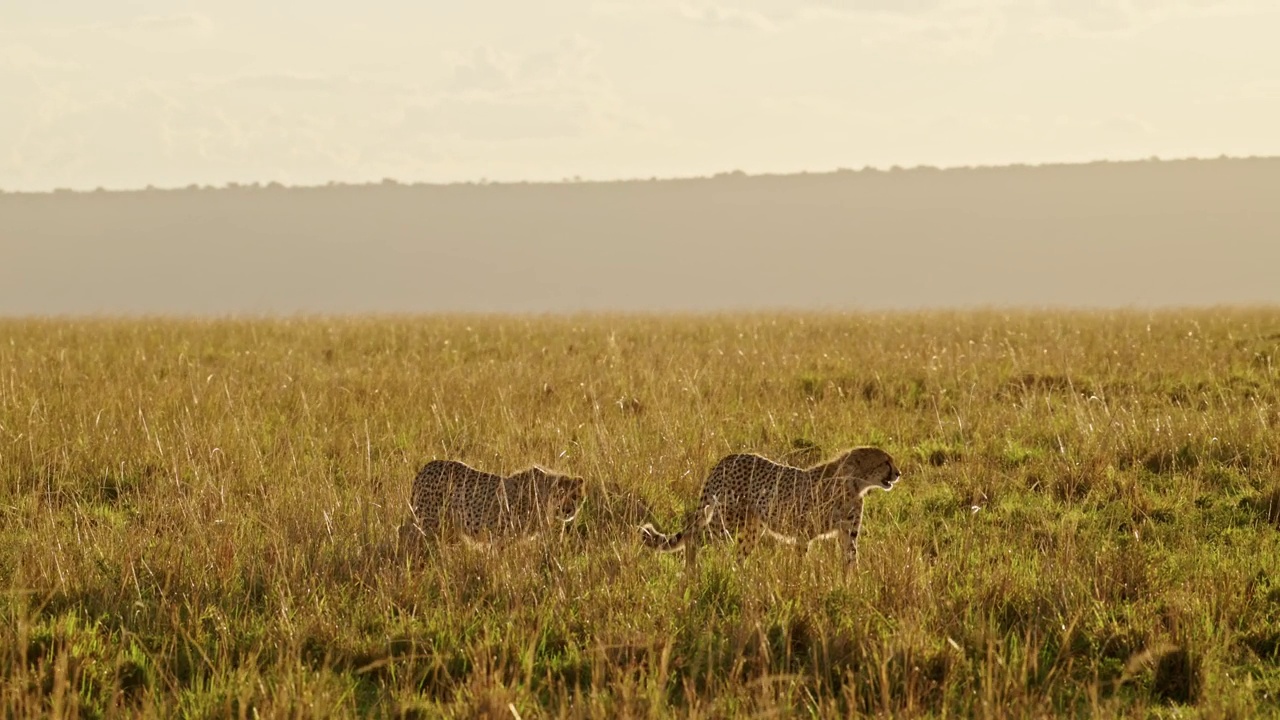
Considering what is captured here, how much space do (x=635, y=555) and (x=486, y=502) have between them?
0.96 metres

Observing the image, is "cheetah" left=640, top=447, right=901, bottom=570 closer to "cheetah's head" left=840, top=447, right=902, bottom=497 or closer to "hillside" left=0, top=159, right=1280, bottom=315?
"cheetah's head" left=840, top=447, right=902, bottom=497

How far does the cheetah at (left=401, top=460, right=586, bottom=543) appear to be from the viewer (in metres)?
5.90

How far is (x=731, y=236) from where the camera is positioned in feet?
330

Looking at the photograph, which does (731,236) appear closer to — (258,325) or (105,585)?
(258,325)

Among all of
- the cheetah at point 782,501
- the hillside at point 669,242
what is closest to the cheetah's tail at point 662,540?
the cheetah at point 782,501

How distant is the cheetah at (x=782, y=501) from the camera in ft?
19.4

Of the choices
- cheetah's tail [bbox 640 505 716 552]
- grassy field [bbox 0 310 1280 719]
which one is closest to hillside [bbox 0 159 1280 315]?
grassy field [bbox 0 310 1280 719]

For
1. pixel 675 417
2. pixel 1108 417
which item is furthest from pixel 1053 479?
pixel 675 417

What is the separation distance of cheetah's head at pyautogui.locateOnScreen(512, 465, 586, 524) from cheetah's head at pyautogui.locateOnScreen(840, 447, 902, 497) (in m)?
1.13

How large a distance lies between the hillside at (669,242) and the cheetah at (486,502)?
7491cm

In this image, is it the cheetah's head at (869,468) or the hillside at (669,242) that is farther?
the hillside at (669,242)

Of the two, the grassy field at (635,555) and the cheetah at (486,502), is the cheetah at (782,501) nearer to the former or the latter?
the grassy field at (635,555)

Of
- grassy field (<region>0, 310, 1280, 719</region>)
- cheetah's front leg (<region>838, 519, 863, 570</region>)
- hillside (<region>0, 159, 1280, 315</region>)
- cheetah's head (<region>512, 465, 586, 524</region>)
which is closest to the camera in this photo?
grassy field (<region>0, 310, 1280, 719</region>)

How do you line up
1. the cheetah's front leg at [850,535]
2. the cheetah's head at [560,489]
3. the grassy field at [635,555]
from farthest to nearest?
1. the cheetah's head at [560,489]
2. the cheetah's front leg at [850,535]
3. the grassy field at [635,555]
